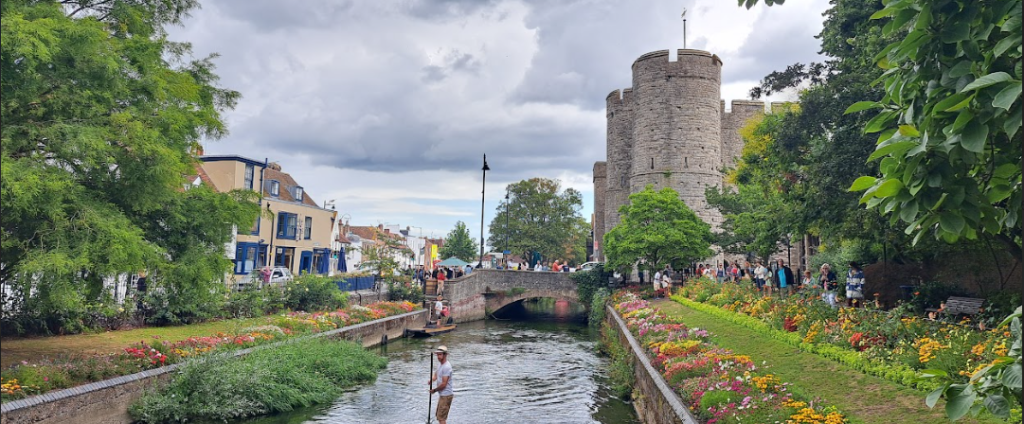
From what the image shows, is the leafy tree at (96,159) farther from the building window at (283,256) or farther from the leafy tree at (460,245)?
the leafy tree at (460,245)

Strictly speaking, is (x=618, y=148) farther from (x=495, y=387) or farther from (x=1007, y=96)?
(x=1007, y=96)

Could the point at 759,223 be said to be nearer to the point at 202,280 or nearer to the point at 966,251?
the point at 966,251

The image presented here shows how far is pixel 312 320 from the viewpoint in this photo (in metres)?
23.0

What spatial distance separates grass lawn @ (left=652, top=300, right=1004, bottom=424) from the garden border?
104 millimetres

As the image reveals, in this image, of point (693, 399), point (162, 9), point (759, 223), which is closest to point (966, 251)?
point (759, 223)

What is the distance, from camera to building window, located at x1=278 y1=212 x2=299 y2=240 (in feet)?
138

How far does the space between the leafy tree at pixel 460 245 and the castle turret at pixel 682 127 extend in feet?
123

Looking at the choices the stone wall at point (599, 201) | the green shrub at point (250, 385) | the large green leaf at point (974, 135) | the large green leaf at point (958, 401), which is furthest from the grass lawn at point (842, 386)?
the stone wall at point (599, 201)

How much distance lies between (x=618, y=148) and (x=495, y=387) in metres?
34.7

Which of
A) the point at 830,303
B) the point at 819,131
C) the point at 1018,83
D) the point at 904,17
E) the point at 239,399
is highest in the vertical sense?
the point at 819,131

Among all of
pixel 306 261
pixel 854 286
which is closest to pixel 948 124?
pixel 854 286

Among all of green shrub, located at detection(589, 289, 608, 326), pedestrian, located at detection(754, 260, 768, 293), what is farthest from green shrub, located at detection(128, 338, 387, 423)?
green shrub, located at detection(589, 289, 608, 326)

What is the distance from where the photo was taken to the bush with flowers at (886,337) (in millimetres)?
9703

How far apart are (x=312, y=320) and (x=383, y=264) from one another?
13.5 m
